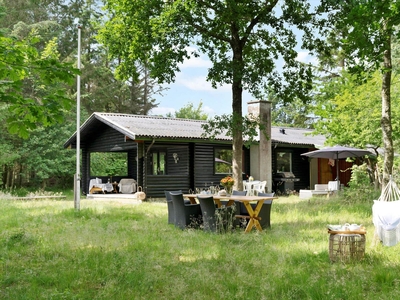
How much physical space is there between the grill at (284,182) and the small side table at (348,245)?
1549cm

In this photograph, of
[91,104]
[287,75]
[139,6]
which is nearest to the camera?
[139,6]

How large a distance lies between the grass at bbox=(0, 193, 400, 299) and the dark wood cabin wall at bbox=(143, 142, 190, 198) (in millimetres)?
7613

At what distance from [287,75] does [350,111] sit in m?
2.98

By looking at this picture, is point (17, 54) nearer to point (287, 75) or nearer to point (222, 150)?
point (287, 75)

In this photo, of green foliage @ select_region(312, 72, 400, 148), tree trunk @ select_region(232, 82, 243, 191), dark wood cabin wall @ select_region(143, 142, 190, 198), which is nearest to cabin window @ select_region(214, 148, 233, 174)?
dark wood cabin wall @ select_region(143, 142, 190, 198)

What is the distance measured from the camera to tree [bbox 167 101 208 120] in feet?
140

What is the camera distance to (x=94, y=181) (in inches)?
829

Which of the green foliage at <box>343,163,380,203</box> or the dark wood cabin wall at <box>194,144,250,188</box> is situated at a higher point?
the dark wood cabin wall at <box>194,144,250,188</box>

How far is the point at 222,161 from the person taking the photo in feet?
69.0

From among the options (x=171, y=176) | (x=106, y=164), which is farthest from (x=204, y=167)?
(x=106, y=164)

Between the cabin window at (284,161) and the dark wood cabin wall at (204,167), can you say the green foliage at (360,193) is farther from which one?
the dark wood cabin wall at (204,167)

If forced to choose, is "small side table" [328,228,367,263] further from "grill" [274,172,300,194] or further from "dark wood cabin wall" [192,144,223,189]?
"grill" [274,172,300,194]

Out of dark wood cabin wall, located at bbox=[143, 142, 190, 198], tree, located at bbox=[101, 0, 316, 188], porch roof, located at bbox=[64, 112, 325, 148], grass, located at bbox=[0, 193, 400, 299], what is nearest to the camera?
grass, located at bbox=[0, 193, 400, 299]

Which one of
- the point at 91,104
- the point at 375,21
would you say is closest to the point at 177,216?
the point at 375,21
